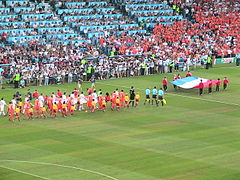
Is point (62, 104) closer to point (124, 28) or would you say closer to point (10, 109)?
point (10, 109)

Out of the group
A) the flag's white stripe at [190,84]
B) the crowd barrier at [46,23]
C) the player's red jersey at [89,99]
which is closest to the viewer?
the player's red jersey at [89,99]

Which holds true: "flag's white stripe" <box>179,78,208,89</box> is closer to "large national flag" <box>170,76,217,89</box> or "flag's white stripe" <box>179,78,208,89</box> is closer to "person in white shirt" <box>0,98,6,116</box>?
"large national flag" <box>170,76,217,89</box>

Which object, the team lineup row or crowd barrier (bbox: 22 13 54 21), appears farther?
crowd barrier (bbox: 22 13 54 21)

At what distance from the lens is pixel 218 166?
39.4 meters

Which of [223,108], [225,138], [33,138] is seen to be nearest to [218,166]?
[225,138]

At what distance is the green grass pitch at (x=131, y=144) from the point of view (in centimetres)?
3794

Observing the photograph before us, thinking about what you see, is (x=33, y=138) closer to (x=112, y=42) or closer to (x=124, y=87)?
(x=124, y=87)

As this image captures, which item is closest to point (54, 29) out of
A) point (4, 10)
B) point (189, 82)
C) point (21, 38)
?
point (21, 38)

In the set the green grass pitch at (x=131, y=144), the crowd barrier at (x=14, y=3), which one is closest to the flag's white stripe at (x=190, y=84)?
the green grass pitch at (x=131, y=144)

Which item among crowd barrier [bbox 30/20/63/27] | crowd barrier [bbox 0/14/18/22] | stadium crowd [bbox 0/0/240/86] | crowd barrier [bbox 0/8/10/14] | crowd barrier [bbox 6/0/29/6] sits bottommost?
stadium crowd [bbox 0/0/240/86]

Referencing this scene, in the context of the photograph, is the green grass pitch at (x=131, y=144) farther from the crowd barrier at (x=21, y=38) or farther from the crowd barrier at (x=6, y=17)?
the crowd barrier at (x=6, y=17)

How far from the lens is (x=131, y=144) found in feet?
146

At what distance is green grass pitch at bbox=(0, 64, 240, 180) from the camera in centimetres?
3794

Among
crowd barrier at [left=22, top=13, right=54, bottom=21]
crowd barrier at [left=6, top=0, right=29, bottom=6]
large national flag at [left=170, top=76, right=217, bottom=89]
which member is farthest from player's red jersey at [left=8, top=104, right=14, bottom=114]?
crowd barrier at [left=6, top=0, right=29, bottom=6]
